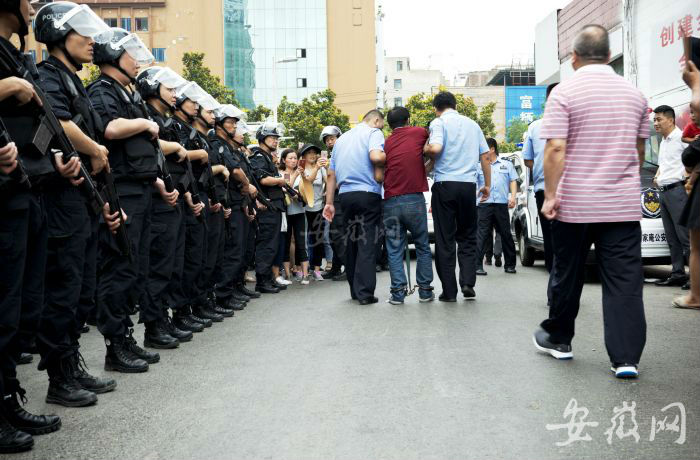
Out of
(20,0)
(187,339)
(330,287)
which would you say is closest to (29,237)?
(20,0)

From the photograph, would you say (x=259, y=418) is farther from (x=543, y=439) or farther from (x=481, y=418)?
(x=543, y=439)

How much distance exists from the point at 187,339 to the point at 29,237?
9.38ft

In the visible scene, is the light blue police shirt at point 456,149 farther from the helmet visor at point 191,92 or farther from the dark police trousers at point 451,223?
the helmet visor at point 191,92

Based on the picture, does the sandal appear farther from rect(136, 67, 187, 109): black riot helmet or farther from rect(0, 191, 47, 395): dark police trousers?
rect(0, 191, 47, 395): dark police trousers

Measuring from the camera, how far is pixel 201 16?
84.4m

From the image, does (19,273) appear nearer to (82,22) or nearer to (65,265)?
(65,265)

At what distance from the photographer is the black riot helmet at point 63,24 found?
4.86 m

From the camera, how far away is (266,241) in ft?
34.5

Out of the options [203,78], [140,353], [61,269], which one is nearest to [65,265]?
[61,269]

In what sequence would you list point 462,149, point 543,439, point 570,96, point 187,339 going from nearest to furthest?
point 543,439
point 570,96
point 187,339
point 462,149

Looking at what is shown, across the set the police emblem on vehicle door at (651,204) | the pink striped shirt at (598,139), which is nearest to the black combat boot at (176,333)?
the pink striped shirt at (598,139)

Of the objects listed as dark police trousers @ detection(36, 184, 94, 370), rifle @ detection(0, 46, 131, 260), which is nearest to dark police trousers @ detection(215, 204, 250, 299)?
rifle @ detection(0, 46, 131, 260)

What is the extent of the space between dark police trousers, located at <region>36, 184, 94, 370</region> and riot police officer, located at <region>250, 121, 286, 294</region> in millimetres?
5977

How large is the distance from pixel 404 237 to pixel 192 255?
2624mm
